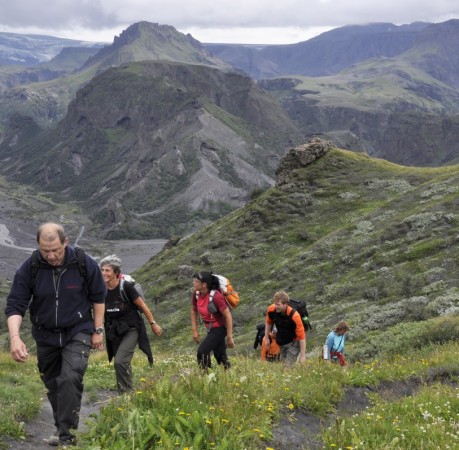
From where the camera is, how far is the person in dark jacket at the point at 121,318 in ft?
36.0

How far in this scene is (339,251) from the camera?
1721 inches

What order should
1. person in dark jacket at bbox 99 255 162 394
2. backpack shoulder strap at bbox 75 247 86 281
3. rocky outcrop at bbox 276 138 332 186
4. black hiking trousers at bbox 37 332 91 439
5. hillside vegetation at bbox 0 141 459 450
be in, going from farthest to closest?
rocky outcrop at bbox 276 138 332 186
person in dark jacket at bbox 99 255 162 394
backpack shoulder strap at bbox 75 247 86 281
black hiking trousers at bbox 37 332 91 439
hillside vegetation at bbox 0 141 459 450

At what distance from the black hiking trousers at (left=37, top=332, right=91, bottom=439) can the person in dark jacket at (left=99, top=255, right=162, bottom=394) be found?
7.63 feet

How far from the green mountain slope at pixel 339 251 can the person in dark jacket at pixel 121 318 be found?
1434cm

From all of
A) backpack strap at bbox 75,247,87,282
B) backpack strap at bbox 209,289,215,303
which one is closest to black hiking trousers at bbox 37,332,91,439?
backpack strap at bbox 75,247,87,282

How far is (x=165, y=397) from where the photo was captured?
7.44 metres

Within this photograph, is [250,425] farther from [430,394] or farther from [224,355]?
[224,355]

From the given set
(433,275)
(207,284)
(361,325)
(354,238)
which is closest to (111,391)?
(207,284)

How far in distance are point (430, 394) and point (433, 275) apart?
2274cm

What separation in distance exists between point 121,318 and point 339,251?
34.3 metres

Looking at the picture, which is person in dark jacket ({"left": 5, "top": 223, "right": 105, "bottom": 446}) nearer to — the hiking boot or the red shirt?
the hiking boot

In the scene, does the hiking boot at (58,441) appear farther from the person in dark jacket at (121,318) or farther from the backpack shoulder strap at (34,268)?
the backpack shoulder strap at (34,268)

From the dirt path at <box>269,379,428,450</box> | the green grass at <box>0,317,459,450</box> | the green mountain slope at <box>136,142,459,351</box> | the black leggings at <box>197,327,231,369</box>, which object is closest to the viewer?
the green grass at <box>0,317,459,450</box>

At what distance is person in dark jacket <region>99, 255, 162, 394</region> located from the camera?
11.0 m
